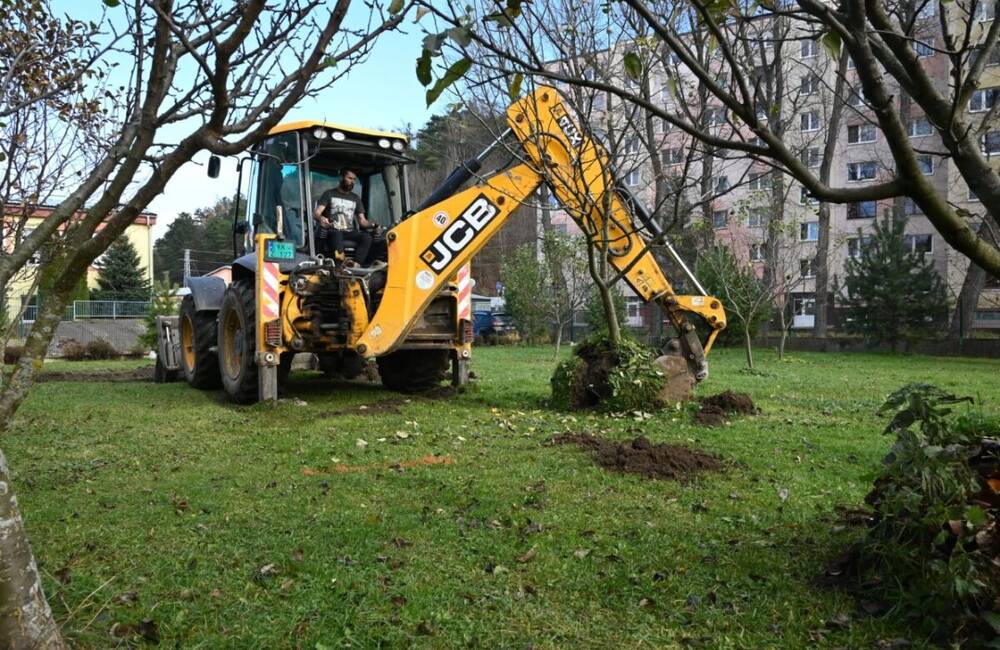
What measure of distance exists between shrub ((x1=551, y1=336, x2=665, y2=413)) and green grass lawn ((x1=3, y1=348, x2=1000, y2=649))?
1.70 ft

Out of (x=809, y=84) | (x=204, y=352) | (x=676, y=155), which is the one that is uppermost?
(x=809, y=84)

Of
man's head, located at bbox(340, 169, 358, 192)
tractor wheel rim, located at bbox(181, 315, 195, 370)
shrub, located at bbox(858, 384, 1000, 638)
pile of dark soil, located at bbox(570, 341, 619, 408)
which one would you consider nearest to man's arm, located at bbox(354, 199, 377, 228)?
man's head, located at bbox(340, 169, 358, 192)

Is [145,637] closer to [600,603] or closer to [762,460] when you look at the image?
[600,603]

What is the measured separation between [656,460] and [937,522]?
276 centimetres

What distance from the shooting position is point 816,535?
422cm

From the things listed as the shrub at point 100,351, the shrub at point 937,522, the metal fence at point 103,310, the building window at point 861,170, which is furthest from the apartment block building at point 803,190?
the metal fence at point 103,310

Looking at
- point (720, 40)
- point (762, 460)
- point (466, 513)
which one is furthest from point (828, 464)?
point (720, 40)

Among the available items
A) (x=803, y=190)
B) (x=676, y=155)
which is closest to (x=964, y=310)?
(x=803, y=190)

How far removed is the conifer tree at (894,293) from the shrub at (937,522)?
892 inches

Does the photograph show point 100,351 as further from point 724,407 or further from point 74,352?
point 724,407

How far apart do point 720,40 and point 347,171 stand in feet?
25.0

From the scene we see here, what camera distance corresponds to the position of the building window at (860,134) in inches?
1453

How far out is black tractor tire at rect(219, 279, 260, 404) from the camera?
355 inches

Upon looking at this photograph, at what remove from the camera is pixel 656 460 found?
18.7ft
